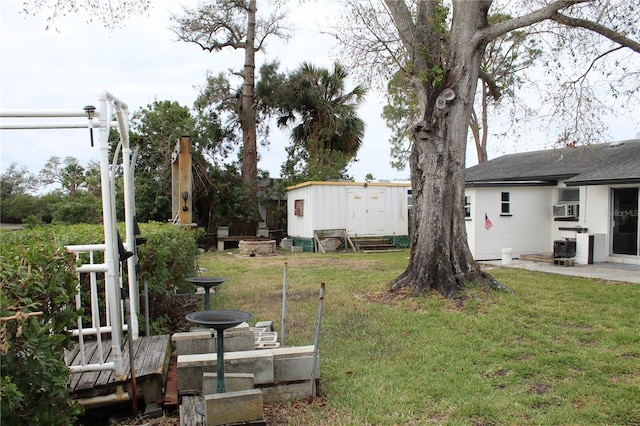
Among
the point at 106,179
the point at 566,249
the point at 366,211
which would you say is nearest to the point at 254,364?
the point at 106,179

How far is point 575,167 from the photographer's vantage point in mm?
13586

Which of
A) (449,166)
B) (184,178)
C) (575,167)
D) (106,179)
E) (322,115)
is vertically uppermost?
(322,115)

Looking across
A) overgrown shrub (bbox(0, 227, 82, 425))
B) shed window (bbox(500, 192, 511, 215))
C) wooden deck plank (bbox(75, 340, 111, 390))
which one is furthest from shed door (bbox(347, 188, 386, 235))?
overgrown shrub (bbox(0, 227, 82, 425))

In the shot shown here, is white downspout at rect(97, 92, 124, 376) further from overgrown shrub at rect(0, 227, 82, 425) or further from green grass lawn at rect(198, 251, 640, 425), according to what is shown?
green grass lawn at rect(198, 251, 640, 425)

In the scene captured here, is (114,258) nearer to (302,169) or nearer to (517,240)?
(517,240)

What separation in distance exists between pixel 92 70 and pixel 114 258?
3845 millimetres

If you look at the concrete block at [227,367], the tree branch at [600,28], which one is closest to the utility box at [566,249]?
the tree branch at [600,28]

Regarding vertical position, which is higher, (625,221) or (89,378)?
(625,221)

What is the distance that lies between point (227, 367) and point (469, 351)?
9.06 feet

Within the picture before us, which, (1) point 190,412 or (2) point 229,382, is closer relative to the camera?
(1) point 190,412

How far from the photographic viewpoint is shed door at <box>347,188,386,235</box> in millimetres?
17625

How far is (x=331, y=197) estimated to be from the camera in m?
17.2

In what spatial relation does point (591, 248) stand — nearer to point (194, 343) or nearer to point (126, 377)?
point (194, 343)

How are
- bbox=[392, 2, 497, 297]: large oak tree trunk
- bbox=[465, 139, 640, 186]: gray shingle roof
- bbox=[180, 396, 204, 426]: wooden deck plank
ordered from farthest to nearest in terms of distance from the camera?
bbox=[465, 139, 640, 186]: gray shingle roof → bbox=[392, 2, 497, 297]: large oak tree trunk → bbox=[180, 396, 204, 426]: wooden deck plank
